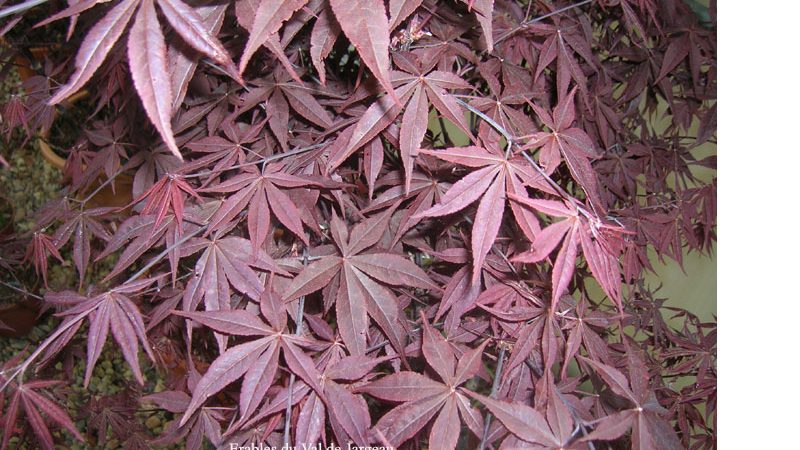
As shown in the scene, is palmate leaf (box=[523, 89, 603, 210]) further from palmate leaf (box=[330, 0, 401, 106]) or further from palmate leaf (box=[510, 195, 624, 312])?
palmate leaf (box=[330, 0, 401, 106])

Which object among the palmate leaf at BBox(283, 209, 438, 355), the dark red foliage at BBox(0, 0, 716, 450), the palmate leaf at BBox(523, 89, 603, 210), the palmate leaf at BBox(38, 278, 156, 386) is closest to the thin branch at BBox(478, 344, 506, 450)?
the dark red foliage at BBox(0, 0, 716, 450)

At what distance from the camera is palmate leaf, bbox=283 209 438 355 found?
2.06 ft

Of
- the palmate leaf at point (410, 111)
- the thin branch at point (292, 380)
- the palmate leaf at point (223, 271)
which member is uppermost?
the palmate leaf at point (410, 111)

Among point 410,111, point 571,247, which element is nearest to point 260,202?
point 410,111

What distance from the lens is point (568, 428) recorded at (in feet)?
1.70

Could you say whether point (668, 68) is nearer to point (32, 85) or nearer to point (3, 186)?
point (32, 85)

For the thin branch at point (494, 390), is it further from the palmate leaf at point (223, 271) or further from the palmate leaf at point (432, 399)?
the palmate leaf at point (223, 271)

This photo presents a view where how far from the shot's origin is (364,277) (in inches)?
25.5

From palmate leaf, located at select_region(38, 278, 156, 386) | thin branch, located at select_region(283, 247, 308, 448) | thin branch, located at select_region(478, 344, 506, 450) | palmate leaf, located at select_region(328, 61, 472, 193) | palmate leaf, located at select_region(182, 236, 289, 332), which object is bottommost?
thin branch, located at select_region(478, 344, 506, 450)

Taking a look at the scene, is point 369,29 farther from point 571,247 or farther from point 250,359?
point 250,359

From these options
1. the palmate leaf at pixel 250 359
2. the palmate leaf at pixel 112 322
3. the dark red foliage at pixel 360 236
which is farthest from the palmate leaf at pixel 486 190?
the palmate leaf at pixel 112 322

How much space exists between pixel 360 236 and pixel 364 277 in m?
0.05

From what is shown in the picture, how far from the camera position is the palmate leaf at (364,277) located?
0.63m
